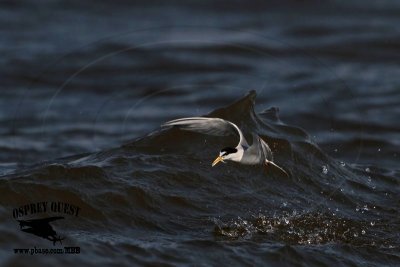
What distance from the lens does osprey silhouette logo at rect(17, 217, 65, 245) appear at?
330 inches

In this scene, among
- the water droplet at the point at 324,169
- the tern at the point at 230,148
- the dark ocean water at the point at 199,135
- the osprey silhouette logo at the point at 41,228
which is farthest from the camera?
the water droplet at the point at 324,169

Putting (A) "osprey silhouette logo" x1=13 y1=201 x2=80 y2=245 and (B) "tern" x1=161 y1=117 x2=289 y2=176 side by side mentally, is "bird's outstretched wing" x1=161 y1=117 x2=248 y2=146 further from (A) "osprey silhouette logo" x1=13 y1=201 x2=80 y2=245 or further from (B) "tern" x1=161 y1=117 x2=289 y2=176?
(A) "osprey silhouette logo" x1=13 y1=201 x2=80 y2=245

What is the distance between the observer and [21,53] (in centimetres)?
1817

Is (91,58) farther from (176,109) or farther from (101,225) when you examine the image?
(101,225)

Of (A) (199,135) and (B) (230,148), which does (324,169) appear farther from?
(B) (230,148)

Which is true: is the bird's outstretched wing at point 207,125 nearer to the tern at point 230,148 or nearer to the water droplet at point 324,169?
the tern at point 230,148

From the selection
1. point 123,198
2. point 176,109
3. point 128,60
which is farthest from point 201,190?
point 128,60

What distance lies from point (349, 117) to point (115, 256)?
25.6 ft

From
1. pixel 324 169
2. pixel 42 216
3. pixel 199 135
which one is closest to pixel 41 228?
pixel 42 216

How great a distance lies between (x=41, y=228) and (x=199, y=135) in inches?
108

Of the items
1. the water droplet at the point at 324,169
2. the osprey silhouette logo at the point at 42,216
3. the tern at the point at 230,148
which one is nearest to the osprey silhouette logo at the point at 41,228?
the osprey silhouette logo at the point at 42,216

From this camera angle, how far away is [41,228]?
28.0 ft

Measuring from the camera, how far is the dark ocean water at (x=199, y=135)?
8.69 m

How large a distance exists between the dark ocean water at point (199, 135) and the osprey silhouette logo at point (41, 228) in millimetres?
85
